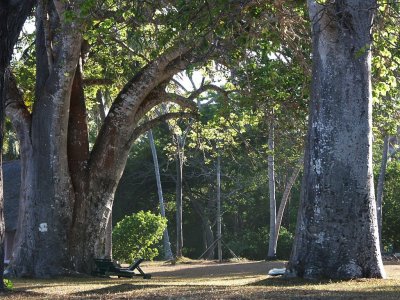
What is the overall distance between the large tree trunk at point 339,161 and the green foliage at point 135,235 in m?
18.4

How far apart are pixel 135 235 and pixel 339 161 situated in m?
19.3

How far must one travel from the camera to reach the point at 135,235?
3272 centimetres

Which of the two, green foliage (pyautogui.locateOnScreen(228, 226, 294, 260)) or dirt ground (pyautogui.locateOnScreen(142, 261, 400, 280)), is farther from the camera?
green foliage (pyautogui.locateOnScreen(228, 226, 294, 260))

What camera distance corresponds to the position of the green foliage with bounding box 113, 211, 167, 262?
3269cm

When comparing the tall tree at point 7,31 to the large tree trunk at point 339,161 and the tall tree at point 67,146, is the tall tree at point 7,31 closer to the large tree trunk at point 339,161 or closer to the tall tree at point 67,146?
the large tree trunk at point 339,161

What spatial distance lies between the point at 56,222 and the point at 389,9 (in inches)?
385

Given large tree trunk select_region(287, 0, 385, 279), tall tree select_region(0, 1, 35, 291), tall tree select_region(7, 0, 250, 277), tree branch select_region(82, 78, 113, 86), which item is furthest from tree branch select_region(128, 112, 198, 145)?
tall tree select_region(0, 1, 35, 291)

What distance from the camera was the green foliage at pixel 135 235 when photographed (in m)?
32.7

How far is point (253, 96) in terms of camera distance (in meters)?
20.3

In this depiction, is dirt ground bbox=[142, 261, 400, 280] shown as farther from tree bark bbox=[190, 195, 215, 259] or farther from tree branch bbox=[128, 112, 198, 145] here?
tree bark bbox=[190, 195, 215, 259]

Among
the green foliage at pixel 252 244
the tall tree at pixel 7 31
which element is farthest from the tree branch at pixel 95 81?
the green foliage at pixel 252 244

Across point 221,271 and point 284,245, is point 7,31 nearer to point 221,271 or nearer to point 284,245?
point 221,271

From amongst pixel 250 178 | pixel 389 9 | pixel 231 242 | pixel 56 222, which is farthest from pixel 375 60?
pixel 231 242

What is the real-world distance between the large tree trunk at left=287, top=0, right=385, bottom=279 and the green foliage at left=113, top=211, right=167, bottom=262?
18389 millimetres
